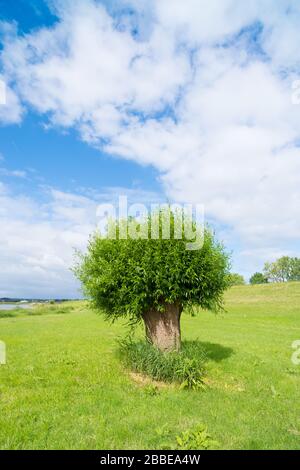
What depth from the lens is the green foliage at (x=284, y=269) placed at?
173250 mm

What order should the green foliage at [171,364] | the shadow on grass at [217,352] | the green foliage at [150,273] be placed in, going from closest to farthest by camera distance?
A: the green foliage at [171,364] < the green foliage at [150,273] < the shadow on grass at [217,352]

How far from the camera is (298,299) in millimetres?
64500

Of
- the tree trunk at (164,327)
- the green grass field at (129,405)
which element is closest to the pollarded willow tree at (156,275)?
the tree trunk at (164,327)

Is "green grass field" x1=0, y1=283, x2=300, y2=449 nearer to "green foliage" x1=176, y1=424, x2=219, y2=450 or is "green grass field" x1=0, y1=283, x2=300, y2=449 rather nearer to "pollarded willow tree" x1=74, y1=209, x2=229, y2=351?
"green foliage" x1=176, y1=424, x2=219, y2=450

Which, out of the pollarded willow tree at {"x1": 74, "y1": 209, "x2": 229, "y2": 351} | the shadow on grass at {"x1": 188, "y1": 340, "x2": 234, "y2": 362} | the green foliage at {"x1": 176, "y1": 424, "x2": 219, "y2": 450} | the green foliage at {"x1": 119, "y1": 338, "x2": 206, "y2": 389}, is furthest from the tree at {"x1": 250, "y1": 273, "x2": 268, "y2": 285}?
the green foliage at {"x1": 176, "y1": 424, "x2": 219, "y2": 450}

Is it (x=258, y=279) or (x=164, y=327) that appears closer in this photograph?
(x=164, y=327)

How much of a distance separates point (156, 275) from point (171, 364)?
3257mm

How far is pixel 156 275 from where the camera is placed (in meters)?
12.5

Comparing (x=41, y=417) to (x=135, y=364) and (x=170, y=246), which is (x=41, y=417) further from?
(x=170, y=246)

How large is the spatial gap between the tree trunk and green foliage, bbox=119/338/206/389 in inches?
14.6

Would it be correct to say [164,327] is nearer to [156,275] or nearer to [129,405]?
[156,275]

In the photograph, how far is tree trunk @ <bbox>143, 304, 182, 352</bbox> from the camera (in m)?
13.3

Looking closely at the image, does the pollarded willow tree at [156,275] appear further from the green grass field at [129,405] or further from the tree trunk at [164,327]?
the green grass field at [129,405]

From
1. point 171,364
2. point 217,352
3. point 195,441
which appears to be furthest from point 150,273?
point 217,352
